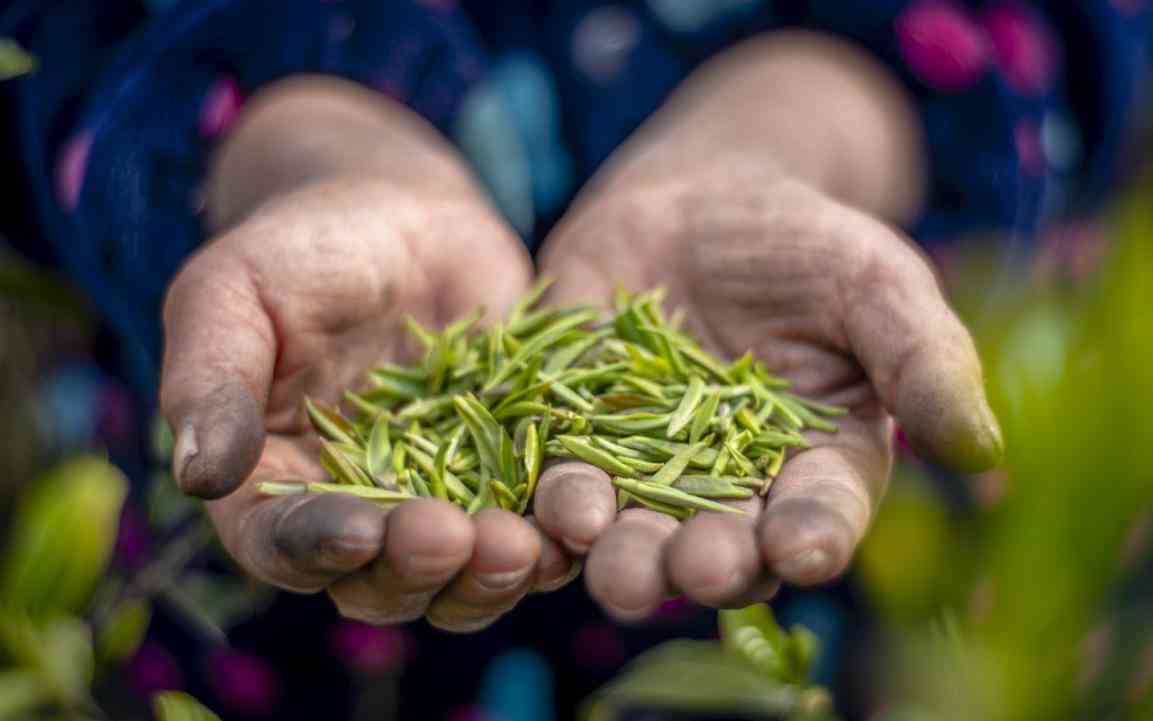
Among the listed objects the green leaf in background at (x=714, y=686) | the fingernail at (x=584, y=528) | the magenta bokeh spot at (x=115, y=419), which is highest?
the fingernail at (x=584, y=528)

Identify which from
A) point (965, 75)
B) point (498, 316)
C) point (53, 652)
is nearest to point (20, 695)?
point (53, 652)

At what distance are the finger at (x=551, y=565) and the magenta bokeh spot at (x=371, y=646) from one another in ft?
1.95

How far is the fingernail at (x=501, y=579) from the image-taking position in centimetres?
79

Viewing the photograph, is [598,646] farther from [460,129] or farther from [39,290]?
[39,290]

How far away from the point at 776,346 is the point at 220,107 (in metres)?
0.70

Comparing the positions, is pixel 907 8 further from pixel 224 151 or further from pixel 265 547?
pixel 265 547

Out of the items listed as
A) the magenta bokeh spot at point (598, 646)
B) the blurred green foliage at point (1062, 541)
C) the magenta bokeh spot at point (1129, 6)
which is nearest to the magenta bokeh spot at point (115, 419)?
the magenta bokeh spot at point (598, 646)

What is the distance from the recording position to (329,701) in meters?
1.46

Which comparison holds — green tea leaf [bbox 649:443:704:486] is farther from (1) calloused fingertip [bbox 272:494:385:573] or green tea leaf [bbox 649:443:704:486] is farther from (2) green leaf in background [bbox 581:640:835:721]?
(1) calloused fingertip [bbox 272:494:385:573]

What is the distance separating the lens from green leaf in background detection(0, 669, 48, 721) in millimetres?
989

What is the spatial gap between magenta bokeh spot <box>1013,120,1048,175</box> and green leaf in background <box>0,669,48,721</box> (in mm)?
1191

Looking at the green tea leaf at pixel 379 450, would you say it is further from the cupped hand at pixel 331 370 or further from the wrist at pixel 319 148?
the wrist at pixel 319 148

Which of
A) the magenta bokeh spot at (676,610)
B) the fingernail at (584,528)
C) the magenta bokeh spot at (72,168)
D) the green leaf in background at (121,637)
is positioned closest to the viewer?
the fingernail at (584,528)

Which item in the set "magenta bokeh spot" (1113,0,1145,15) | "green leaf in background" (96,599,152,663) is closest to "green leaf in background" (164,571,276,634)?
"green leaf in background" (96,599,152,663)
